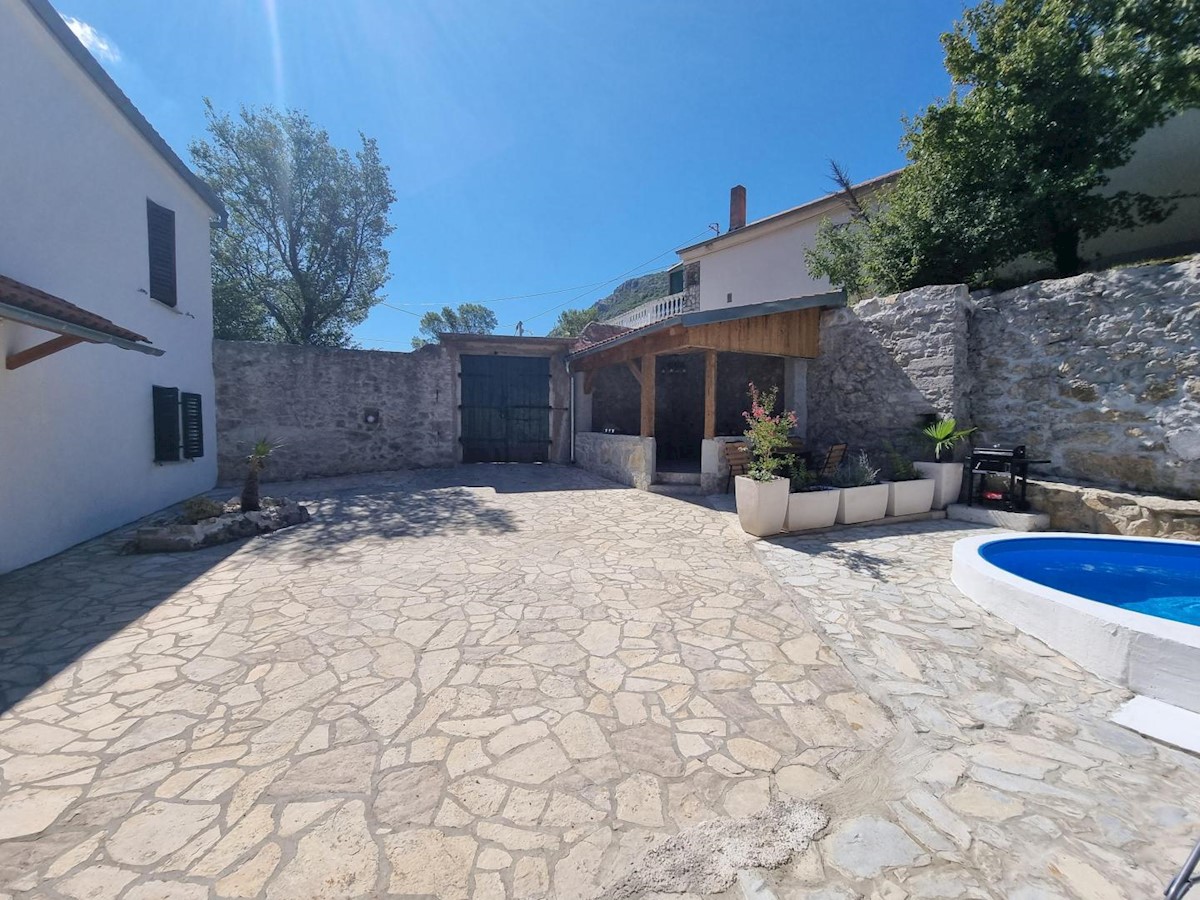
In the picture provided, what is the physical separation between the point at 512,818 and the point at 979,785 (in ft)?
6.55

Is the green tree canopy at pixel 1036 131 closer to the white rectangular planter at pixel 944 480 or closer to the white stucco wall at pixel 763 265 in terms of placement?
the white rectangular planter at pixel 944 480

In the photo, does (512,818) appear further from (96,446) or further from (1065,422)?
(1065,422)

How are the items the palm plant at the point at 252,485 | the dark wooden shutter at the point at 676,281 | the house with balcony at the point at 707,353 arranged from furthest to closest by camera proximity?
the dark wooden shutter at the point at 676,281 < the house with balcony at the point at 707,353 < the palm plant at the point at 252,485

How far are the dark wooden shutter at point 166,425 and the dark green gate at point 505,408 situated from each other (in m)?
5.35

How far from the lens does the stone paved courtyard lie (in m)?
1.62

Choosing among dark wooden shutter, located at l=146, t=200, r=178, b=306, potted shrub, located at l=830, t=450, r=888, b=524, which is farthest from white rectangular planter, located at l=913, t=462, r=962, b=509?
dark wooden shutter, located at l=146, t=200, r=178, b=306

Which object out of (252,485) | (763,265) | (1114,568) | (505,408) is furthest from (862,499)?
(763,265)

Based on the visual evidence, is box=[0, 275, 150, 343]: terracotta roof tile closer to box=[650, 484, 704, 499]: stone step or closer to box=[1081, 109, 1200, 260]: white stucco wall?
box=[650, 484, 704, 499]: stone step

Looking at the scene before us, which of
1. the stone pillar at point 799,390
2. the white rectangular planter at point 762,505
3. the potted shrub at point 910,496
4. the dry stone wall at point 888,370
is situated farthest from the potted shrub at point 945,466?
the white rectangular planter at point 762,505

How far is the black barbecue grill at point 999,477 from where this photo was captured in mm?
6113

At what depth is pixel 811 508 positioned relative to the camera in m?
5.87

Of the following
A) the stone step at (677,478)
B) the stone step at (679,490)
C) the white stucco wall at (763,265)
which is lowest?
the stone step at (679,490)

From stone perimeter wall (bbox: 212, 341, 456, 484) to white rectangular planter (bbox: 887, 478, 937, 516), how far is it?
30.3 ft

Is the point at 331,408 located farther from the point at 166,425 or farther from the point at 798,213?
the point at 798,213
